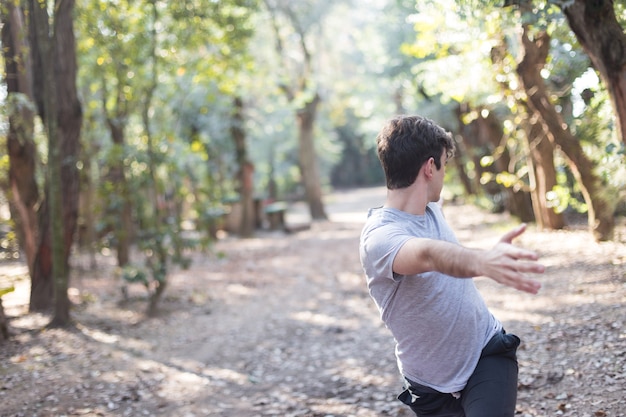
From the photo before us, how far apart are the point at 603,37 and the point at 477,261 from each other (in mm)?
3265

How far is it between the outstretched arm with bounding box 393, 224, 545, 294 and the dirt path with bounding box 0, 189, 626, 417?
8.45ft

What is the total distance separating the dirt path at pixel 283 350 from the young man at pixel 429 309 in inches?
77.3

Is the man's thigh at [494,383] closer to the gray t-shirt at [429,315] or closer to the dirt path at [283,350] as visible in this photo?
the gray t-shirt at [429,315]

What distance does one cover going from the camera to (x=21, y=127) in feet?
30.5

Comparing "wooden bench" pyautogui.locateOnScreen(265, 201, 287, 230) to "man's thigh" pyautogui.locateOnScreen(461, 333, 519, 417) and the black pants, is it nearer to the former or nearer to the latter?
the black pants

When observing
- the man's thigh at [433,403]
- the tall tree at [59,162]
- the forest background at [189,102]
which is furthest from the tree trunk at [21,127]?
the man's thigh at [433,403]

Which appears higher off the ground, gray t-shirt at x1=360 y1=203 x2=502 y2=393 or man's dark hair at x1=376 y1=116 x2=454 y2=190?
man's dark hair at x1=376 y1=116 x2=454 y2=190

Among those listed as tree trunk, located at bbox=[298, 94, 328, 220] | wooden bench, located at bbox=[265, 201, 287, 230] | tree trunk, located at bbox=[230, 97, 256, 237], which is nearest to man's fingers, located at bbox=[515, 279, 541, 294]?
tree trunk, located at bbox=[230, 97, 256, 237]

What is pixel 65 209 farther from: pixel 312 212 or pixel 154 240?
pixel 312 212

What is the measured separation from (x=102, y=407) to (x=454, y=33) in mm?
7624

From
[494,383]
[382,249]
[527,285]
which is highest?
[382,249]

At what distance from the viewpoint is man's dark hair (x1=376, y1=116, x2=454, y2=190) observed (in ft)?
8.38

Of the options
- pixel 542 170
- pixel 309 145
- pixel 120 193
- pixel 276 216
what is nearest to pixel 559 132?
pixel 542 170

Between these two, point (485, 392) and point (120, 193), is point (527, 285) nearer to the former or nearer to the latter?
point (485, 392)
